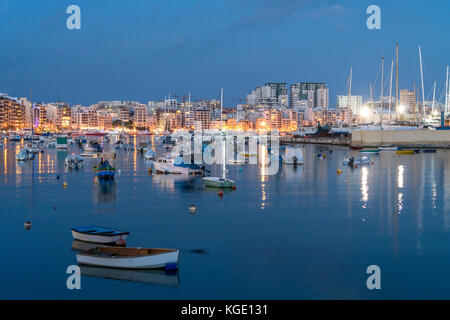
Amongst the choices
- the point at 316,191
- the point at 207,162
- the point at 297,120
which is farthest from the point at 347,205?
the point at 297,120

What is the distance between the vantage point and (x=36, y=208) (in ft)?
73.1

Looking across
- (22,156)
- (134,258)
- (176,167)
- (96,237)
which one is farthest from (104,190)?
(22,156)

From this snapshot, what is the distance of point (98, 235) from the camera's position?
1528cm

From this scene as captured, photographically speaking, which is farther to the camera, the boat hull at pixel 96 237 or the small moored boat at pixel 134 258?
the boat hull at pixel 96 237

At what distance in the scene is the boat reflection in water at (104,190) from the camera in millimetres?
25000

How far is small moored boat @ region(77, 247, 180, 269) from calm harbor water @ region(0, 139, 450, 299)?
0.23 meters

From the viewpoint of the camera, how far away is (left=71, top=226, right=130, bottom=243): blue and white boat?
15.1 metres

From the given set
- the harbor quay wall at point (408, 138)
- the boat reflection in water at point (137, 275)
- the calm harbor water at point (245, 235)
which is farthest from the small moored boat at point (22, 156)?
the harbor quay wall at point (408, 138)

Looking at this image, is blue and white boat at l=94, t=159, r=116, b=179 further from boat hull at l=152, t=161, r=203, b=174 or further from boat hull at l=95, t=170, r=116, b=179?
boat hull at l=152, t=161, r=203, b=174

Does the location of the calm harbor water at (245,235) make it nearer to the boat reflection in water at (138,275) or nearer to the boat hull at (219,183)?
the boat reflection in water at (138,275)

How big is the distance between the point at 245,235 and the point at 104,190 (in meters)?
12.8

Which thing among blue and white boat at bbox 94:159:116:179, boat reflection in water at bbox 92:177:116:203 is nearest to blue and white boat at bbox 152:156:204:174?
blue and white boat at bbox 94:159:116:179

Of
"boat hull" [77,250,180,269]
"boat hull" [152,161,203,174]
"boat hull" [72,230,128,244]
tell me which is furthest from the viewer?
"boat hull" [152,161,203,174]

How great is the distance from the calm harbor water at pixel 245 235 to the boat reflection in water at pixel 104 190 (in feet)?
0.36
